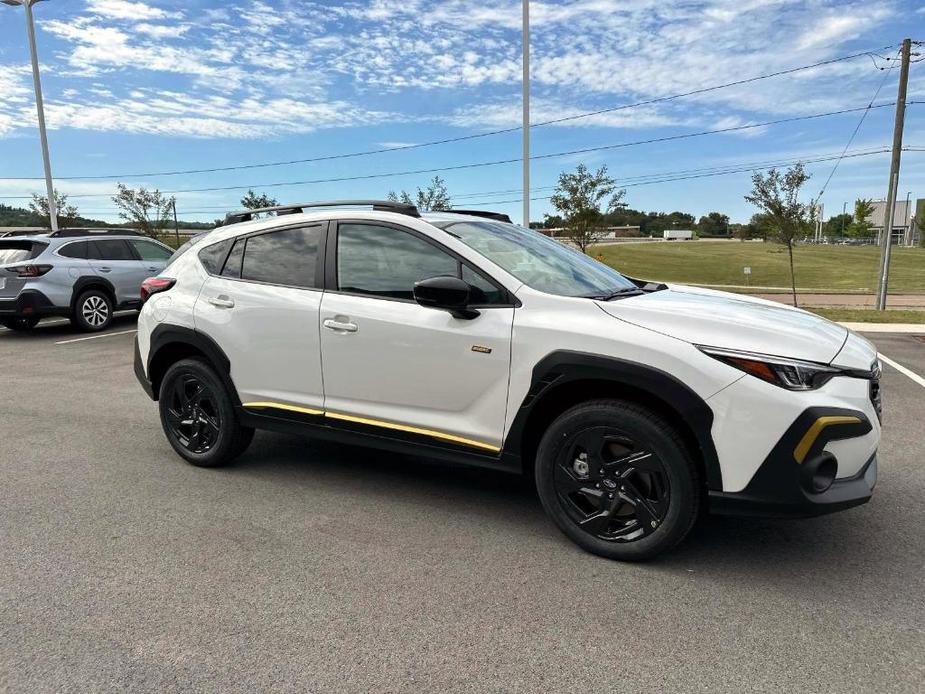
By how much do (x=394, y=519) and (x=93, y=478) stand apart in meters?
2.19

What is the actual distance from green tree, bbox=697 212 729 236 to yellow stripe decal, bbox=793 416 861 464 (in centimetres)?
12945

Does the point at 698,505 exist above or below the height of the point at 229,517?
above

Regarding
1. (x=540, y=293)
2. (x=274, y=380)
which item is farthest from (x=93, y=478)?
(x=540, y=293)

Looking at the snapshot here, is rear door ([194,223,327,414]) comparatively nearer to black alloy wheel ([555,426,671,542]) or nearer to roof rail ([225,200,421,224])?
roof rail ([225,200,421,224])

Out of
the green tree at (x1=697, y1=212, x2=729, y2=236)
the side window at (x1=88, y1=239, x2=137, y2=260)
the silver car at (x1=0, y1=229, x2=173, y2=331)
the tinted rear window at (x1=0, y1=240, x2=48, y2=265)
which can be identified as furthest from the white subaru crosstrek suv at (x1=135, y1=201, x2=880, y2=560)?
the green tree at (x1=697, y1=212, x2=729, y2=236)

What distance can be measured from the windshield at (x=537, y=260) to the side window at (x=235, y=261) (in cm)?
148

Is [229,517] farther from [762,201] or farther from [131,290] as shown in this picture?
[762,201]

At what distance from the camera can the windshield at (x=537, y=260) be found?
3525mm

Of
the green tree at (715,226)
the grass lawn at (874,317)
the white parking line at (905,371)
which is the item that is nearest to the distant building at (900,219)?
the green tree at (715,226)

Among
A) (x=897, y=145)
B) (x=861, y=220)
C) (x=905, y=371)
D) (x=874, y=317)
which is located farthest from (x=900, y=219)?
(x=905, y=371)

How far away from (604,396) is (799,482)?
890 millimetres

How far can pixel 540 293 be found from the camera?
331cm

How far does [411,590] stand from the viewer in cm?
294

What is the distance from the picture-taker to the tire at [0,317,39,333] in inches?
434
